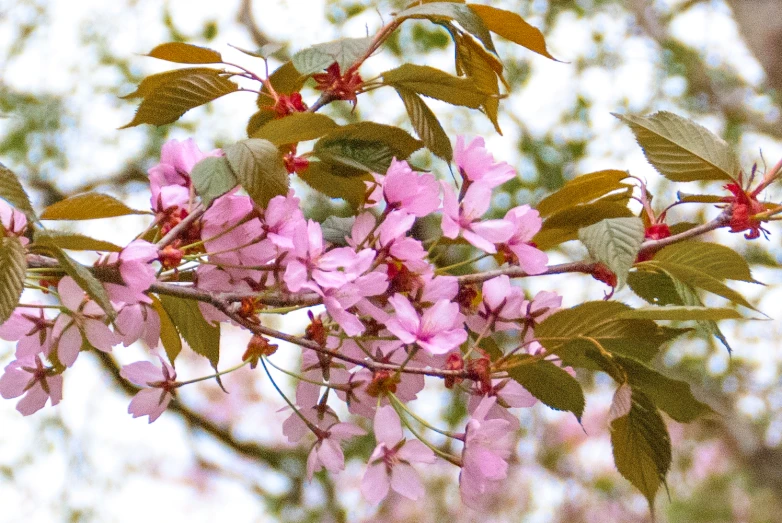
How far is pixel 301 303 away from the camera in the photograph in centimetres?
42

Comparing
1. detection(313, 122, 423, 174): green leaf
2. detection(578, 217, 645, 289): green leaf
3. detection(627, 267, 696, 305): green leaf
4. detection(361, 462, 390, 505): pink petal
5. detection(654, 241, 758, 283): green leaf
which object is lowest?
detection(361, 462, 390, 505): pink petal

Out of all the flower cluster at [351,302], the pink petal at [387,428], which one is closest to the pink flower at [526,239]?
the flower cluster at [351,302]

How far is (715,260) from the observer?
0.44 metres

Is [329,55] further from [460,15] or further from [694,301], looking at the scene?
[694,301]

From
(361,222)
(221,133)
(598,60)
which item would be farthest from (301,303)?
(598,60)

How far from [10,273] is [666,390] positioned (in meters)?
0.33

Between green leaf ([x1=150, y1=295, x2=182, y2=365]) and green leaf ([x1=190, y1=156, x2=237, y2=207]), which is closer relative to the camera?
green leaf ([x1=190, y1=156, x2=237, y2=207])

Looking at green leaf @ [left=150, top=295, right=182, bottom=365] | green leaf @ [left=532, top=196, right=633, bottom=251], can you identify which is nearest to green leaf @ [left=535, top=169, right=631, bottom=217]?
green leaf @ [left=532, top=196, right=633, bottom=251]

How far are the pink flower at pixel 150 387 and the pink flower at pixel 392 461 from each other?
13 centimetres

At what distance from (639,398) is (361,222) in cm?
18

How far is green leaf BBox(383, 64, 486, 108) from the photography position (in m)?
0.43

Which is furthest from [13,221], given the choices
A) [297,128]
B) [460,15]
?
[460,15]

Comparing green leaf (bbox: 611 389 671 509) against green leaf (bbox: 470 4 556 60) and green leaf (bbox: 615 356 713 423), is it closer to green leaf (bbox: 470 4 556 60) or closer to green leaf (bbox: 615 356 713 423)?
green leaf (bbox: 615 356 713 423)

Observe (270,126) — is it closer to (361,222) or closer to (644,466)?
(361,222)
